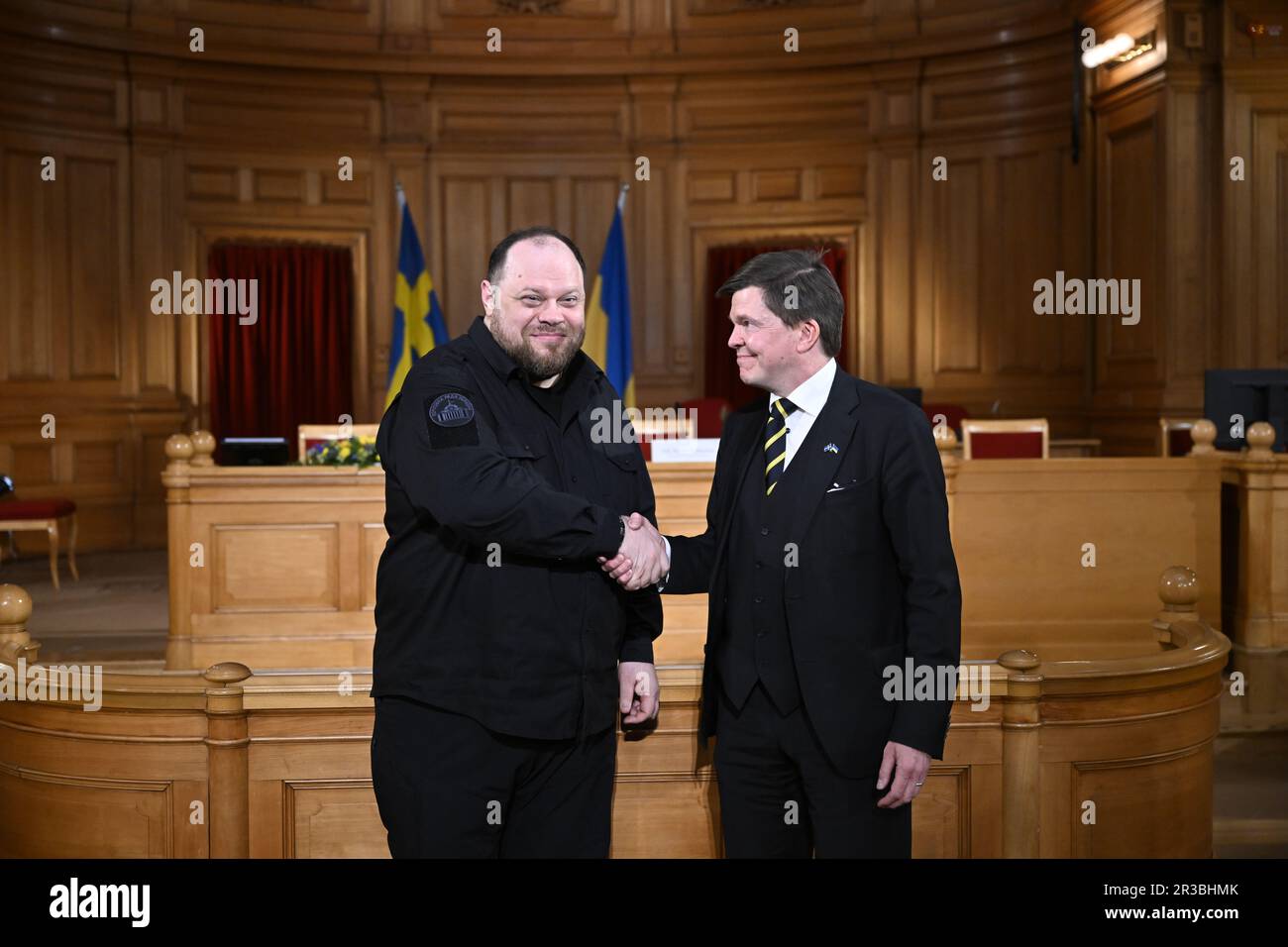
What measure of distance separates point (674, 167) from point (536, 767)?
866cm

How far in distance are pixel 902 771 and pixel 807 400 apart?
2.05ft

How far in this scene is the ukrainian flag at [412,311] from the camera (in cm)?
923

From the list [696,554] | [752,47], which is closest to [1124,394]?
[752,47]

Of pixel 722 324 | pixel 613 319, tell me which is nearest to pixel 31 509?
pixel 613 319

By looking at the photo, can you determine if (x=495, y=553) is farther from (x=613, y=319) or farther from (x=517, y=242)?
(x=613, y=319)

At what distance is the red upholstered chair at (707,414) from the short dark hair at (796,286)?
6377mm

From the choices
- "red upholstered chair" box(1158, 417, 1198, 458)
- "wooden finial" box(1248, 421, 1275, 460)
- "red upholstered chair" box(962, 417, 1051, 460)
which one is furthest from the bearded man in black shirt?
"red upholstered chair" box(1158, 417, 1198, 458)

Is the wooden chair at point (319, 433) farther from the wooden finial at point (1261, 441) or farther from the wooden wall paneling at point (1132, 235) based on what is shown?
the wooden wall paneling at point (1132, 235)

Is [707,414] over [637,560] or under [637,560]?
over

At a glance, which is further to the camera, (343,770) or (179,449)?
(179,449)

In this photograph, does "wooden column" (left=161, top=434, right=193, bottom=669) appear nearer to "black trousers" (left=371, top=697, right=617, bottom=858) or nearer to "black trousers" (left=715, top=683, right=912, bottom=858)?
"black trousers" (left=371, top=697, right=617, bottom=858)

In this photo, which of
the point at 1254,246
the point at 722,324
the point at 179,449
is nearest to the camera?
the point at 179,449

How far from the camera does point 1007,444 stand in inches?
286

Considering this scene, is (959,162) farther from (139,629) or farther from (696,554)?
(696,554)
